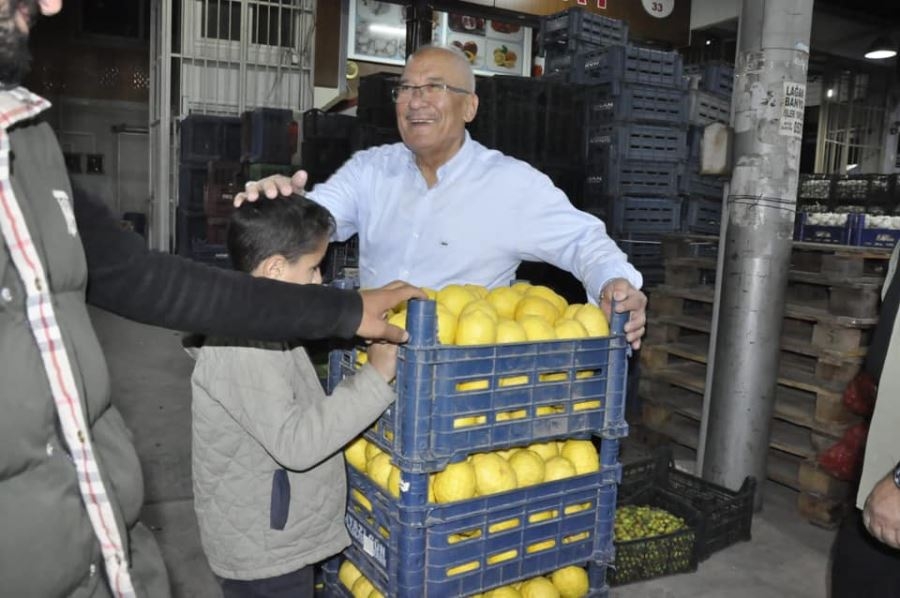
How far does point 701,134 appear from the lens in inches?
251

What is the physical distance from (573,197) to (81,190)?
5.53 meters

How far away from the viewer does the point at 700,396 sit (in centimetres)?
516

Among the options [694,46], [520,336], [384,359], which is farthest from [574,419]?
[694,46]

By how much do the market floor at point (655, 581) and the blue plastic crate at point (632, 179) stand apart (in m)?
2.62

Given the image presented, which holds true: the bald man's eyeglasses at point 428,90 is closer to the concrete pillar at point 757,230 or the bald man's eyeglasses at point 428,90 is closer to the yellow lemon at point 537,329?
the yellow lemon at point 537,329

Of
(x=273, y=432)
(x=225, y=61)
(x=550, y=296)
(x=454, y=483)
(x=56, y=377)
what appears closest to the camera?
(x=56, y=377)

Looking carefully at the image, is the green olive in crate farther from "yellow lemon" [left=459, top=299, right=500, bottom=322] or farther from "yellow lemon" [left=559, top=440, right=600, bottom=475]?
"yellow lemon" [left=459, top=299, right=500, bottom=322]

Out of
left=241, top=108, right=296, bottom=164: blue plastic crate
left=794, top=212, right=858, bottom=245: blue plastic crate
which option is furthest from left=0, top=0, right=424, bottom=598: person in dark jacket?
left=241, top=108, right=296, bottom=164: blue plastic crate

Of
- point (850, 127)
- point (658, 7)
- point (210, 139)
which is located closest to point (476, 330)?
point (210, 139)

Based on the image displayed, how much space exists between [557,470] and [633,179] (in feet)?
15.2

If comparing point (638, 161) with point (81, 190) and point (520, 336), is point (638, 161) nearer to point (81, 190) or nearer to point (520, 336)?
point (520, 336)

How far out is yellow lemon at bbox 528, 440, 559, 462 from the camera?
2053 millimetres

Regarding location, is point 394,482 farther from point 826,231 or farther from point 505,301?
point 826,231

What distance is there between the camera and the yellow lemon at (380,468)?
1908 millimetres
